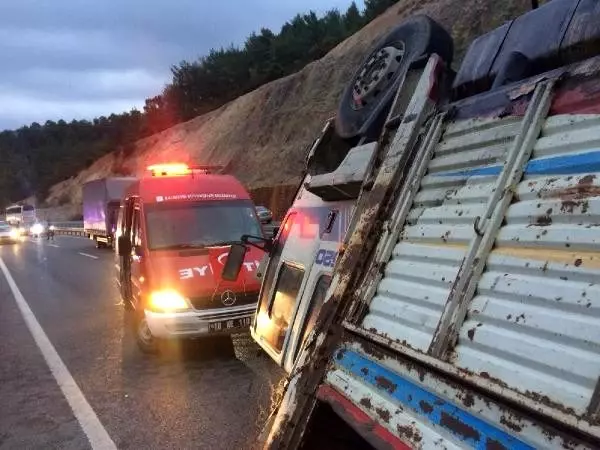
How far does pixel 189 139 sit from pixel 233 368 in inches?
1976

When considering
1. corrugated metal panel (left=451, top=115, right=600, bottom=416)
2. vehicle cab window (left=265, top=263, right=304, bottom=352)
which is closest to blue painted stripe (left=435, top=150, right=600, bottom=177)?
corrugated metal panel (left=451, top=115, right=600, bottom=416)

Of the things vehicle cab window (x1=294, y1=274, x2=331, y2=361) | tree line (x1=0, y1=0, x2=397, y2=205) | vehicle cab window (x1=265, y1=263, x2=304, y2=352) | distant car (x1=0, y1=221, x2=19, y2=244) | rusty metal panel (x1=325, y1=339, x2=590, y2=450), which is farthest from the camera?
tree line (x1=0, y1=0, x2=397, y2=205)

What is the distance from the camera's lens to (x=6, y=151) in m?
133

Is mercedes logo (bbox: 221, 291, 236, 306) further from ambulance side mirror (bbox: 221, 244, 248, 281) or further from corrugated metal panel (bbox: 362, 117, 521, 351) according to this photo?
corrugated metal panel (bbox: 362, 117, 521, 351)

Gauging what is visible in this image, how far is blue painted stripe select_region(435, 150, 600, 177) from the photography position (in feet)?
6.30

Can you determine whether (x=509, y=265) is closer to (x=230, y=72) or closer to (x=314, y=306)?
(x=314, y=306)

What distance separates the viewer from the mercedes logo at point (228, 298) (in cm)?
760

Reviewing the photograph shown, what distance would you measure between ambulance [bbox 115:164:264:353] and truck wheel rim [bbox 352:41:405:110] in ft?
14.1

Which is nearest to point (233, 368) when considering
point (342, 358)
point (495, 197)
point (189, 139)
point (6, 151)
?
point (342, 358)

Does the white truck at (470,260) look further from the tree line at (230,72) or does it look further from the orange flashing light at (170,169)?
the tree line at (230,72)

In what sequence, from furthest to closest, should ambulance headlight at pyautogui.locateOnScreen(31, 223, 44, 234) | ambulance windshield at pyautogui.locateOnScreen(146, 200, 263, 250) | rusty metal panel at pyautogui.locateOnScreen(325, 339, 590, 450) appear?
ambulance headlight at pyautogui.locateOnScreen(31, 223, 44, 234) < ambulance windshield at pyautogui.locateOnScreen(146, 200, 263, 250) < rusty metal panel at pyautogui.locateOnScreen(325, 339, 590, 450)

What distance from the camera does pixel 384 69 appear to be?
355cm

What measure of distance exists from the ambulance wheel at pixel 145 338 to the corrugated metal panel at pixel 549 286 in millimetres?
6183

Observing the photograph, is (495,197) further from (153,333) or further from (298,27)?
(298,27)
